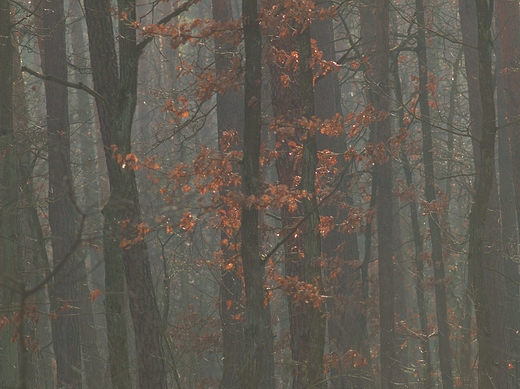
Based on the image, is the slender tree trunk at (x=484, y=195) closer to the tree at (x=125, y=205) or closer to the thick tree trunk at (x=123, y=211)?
the tree at (x=125, y=205)

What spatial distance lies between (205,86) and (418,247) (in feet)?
31.3

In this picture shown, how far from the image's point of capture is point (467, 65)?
1506 centimetres

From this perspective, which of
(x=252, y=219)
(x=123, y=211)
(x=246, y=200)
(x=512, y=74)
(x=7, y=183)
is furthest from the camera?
(x=512, y=74)

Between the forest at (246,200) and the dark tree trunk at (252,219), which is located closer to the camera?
the dark tree trunk at (252,219)

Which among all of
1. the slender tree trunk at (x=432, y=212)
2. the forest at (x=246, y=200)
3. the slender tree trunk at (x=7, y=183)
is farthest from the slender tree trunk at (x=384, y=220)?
the slender tree trunk at (x=7, y=183)

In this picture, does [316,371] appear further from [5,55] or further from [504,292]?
[504,292]

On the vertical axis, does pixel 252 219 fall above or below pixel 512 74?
below

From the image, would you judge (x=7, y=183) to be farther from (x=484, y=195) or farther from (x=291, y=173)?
(x=484, y=195)

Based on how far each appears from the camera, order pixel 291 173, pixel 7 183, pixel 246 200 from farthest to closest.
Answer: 1. pixel 291 173
2. pixel 7 183
3. pixel 246 200

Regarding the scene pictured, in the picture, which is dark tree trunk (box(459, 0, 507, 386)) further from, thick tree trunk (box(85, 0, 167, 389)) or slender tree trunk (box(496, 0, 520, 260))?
thick tree trunk (box(85, 0, 167, 389))

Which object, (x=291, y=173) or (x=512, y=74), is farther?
(x=512, y=74)

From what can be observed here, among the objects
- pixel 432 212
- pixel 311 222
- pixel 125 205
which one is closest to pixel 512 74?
pixel 432 212

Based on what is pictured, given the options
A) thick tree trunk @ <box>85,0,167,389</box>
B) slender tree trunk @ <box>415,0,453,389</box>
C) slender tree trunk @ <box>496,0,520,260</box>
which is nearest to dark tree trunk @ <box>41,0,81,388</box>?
thick tree trunk @ <box>85,0,167,389</box>

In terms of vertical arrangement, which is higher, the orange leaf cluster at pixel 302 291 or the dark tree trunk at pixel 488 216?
the dark tree trunk at pixel 488 216
